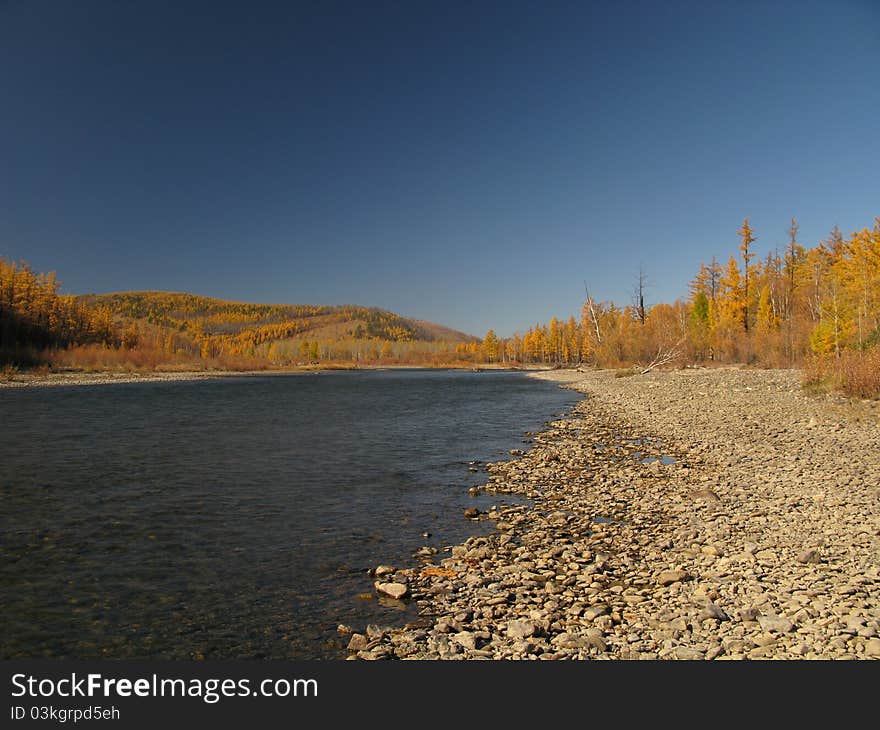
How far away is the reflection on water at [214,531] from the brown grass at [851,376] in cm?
1340

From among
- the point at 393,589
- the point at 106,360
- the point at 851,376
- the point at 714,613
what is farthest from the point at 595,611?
the point at 106,360

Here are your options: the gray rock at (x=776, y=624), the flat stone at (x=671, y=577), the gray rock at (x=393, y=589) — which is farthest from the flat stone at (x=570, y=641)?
the gray rock at (x=393, y=589)

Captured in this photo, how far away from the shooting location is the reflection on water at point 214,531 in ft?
21.3

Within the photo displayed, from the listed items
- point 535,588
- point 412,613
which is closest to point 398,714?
point 412,613

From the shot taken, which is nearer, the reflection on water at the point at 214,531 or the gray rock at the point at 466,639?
the gray rock at the point at 466,639

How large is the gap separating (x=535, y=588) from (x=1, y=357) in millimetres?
87996

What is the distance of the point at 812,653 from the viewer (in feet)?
15.5

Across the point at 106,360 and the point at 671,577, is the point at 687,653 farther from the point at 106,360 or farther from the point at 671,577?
the point at 106,360

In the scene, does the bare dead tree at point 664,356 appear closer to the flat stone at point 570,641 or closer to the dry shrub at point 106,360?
the flat stone at point 570,641

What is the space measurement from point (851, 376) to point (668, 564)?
1913 cm

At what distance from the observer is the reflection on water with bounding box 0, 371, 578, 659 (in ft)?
21.3

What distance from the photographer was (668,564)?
24.9 feet

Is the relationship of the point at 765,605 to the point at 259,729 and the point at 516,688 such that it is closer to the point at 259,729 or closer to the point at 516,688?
the point at 516,688

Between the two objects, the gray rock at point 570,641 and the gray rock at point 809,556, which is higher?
the gray rock at point 809,556
